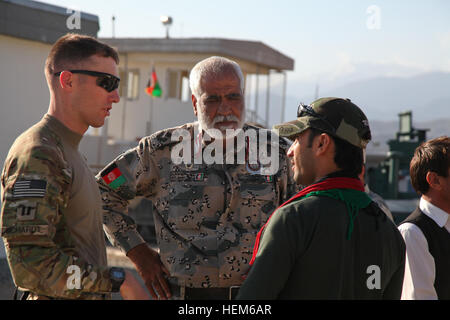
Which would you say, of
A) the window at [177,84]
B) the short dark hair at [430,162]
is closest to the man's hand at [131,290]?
the short dark hair at [430,162]

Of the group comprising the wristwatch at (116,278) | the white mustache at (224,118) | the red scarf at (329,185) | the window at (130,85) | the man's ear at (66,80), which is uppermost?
the window at (130,85)

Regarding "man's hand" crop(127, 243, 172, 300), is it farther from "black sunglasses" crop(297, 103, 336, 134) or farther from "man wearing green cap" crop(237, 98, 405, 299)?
"black sunglasses" crop(297, 103, 336, 134)

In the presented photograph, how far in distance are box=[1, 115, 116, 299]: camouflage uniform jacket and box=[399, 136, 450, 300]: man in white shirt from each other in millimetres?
1676

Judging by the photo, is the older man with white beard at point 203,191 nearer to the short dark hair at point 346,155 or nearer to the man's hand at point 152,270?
the man's hand at point 152,270

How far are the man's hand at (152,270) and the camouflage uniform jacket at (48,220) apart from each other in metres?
0.81

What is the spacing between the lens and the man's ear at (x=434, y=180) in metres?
3.41

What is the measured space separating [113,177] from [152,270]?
2.04 ft

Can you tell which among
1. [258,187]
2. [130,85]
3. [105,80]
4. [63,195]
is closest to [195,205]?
[258,187]

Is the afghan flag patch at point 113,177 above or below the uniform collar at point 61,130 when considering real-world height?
below

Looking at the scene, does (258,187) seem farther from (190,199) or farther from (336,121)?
(336,121)

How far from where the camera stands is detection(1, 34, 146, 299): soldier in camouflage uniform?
7.48ft

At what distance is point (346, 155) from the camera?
234 cm

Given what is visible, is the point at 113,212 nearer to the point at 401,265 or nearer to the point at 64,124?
the point at 64,124

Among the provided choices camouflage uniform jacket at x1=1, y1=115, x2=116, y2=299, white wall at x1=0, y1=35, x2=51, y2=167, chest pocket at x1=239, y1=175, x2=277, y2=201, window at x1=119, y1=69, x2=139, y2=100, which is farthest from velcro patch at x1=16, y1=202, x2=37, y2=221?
window at x1=119, y1=69, x2=139, y2=100
